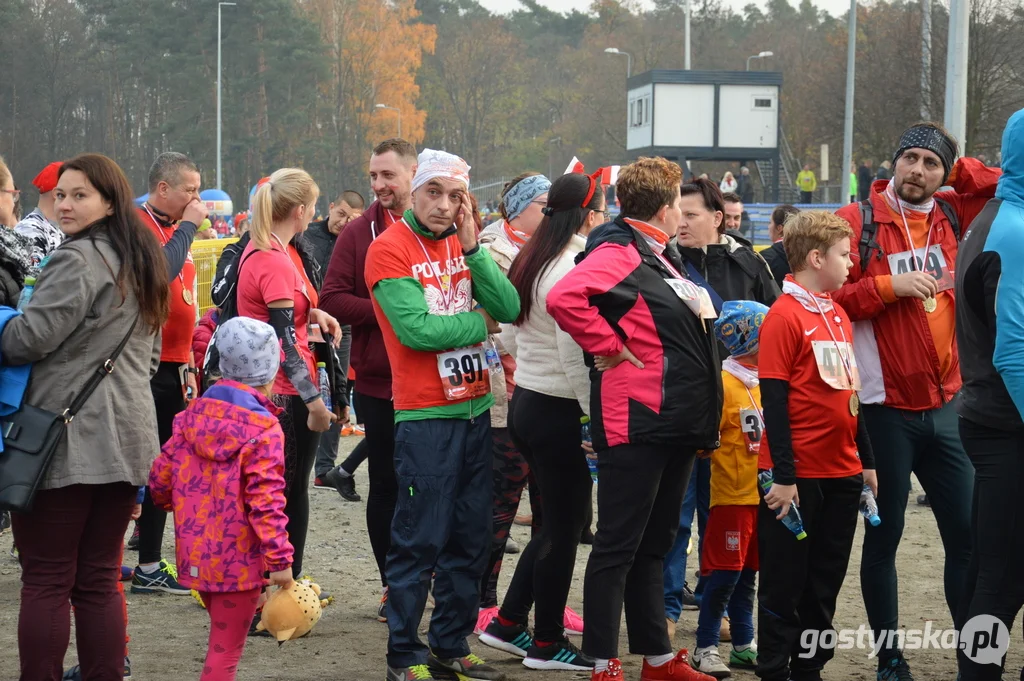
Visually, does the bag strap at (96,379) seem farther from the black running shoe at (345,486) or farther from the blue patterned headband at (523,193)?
the black running shoe at (345,486)

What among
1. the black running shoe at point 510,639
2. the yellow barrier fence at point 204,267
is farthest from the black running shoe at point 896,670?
the yellow barrier fence at point 204,267

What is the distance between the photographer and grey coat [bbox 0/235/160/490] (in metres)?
3.87

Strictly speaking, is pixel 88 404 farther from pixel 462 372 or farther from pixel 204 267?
pixel 204 267

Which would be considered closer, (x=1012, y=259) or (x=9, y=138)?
(x=1012, y=259)

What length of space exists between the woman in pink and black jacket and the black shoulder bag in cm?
175

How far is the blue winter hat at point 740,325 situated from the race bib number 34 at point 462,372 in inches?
43.3

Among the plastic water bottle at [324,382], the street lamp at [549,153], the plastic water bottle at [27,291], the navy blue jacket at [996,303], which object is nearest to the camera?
the navy blue jacket at [996,303]

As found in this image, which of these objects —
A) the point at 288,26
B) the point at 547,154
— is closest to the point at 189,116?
the point at 288,26

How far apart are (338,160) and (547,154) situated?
70.7 feet

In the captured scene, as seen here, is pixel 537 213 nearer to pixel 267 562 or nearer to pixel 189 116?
pixel 267 562

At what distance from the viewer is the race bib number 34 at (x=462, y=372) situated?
4.59m

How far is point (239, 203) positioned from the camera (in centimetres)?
6731

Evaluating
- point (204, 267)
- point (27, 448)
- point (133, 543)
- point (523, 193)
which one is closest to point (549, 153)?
point (204, 267)

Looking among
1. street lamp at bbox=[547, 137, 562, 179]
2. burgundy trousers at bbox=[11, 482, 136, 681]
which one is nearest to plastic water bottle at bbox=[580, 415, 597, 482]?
burgundy trousers at bbox=[11, 482, 136, 681]
